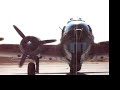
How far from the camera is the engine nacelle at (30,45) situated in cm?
1620

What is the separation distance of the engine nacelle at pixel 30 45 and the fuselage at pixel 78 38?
171cm

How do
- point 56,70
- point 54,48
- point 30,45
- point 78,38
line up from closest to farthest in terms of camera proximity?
point 78,38
point 30,45
point 54,48
point 56,70

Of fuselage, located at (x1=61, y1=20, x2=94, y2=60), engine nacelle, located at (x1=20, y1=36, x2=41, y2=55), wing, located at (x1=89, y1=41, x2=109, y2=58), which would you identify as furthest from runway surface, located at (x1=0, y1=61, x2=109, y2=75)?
engine nacelle, located at (x1=20, y1=36, x2=41, y2=55)

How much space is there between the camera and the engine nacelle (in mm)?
16203

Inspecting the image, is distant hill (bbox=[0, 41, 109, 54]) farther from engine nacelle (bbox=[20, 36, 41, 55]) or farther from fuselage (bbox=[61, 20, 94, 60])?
engine nacelle (bbox=[20, 36, 41, 55])

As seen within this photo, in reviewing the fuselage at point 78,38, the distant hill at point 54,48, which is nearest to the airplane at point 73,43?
the fuselage at point 78,38

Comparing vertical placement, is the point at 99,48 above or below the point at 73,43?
below

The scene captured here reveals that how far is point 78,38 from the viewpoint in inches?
619

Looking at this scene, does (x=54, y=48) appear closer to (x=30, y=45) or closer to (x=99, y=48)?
(x=99, y=48)

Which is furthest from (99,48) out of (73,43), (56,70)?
(56,70)

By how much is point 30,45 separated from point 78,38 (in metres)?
2.70
